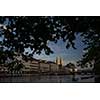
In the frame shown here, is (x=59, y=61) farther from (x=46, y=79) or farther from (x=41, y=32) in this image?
(x=41, y=32)

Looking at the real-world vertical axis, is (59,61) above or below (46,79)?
above

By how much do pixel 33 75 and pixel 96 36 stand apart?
2.19ft

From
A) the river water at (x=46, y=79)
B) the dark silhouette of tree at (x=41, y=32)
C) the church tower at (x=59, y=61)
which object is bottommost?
the river water at (x=46, y=79)

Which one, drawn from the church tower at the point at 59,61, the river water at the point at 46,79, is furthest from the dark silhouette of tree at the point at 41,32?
the river water at the point at 46,79

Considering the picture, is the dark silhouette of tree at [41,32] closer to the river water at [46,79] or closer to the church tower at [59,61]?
the church tower at [59,61]

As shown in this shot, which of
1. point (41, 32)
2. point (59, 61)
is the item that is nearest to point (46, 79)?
point (59, 61)

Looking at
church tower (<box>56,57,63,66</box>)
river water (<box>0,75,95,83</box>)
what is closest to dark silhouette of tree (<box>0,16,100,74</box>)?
church tower (<box>56,57,63,66</box>)

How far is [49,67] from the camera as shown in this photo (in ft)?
16.6

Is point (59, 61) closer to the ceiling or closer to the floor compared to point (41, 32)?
closer to the floor

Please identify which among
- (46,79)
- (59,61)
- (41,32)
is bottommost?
(46,79)

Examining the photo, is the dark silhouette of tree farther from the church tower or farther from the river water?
the river water

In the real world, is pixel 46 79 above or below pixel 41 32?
below
